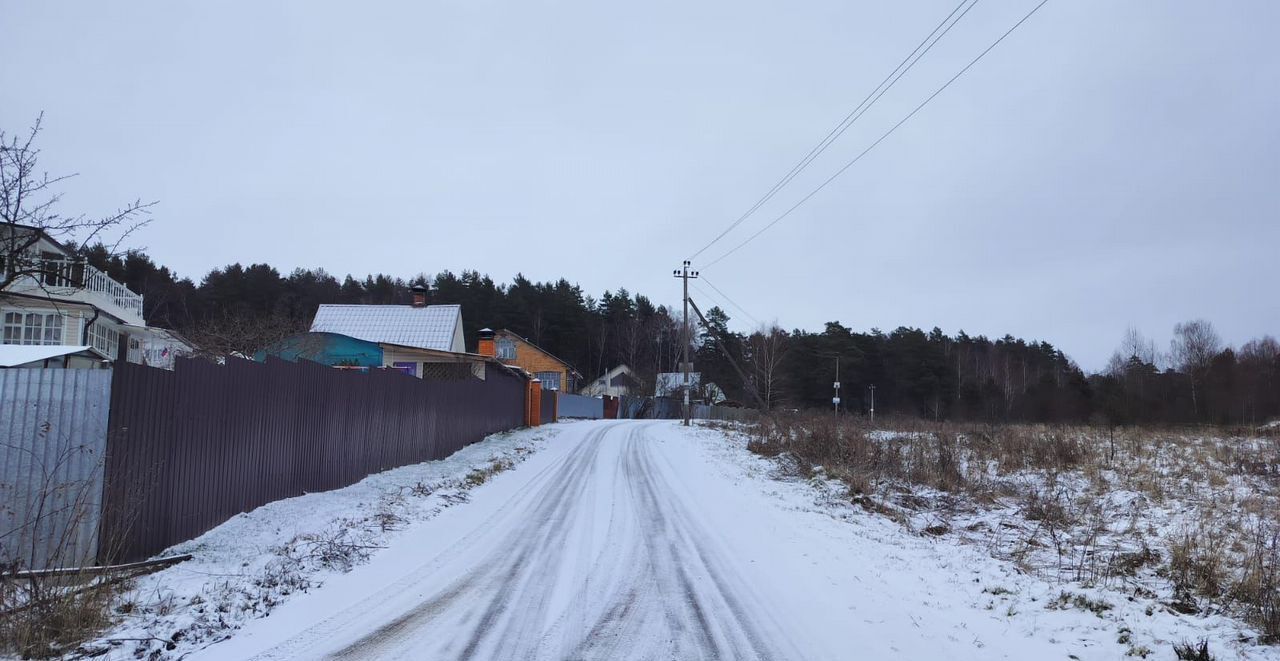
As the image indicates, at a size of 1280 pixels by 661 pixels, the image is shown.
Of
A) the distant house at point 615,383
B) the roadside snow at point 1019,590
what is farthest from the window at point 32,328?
the distant house at point 615,383

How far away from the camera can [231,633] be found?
195 inches

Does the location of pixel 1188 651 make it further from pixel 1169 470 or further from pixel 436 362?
pixel 436 362

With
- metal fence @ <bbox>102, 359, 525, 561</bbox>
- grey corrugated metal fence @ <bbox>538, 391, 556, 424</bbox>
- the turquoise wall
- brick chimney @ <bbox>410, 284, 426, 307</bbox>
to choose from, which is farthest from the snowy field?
brick chimney @ <bbox>410, 284, 426, 307</bbox>

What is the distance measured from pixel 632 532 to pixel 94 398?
6.00 m

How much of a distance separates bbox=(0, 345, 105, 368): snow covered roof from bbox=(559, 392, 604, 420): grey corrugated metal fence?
43050 millimetres

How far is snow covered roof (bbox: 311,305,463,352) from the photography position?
36812 mm

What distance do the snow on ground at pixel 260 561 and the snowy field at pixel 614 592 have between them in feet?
0.09

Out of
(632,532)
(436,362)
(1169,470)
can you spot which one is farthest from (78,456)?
(436,362)

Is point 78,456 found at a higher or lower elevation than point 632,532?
higher

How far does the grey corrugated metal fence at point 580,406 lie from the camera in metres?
50.5

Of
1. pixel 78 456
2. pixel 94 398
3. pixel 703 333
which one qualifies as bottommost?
pixel 78 456

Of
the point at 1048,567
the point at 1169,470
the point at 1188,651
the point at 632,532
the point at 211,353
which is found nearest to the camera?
the point at 1188,651

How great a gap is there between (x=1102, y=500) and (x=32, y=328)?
96.1ft

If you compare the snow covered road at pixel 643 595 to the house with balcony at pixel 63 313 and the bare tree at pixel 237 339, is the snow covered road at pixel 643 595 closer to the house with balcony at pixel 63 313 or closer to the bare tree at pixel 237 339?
the house with balcony at pixel 63 313
